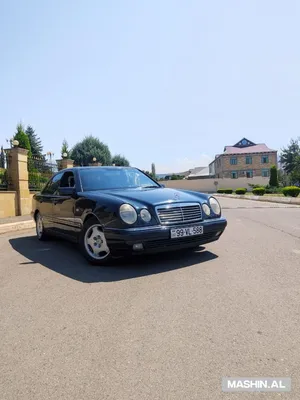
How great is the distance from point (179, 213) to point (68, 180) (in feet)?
7.77

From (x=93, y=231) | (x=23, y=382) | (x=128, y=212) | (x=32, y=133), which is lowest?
(x=23, y=382)

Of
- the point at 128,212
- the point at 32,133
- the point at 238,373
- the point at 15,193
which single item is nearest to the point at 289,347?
the point at 238,373

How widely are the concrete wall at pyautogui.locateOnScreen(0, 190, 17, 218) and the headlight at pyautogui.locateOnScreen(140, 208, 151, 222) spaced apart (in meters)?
8.32

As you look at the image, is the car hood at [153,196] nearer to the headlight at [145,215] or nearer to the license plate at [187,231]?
the headlight at [145,215]

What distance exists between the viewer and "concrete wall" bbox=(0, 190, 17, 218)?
1075 centimetres

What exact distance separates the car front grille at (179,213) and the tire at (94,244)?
0.86 m

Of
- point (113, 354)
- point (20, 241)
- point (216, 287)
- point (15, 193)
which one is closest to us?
point (113, 354)

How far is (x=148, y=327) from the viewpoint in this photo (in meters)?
2.46

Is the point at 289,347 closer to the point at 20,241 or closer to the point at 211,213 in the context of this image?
the point at 211,213

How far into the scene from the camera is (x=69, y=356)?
210 cm

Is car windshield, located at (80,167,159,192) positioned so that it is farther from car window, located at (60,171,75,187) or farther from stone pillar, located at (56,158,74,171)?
stone pillar, located at (56,158,74,171)

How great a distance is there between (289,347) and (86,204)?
320 centimetres

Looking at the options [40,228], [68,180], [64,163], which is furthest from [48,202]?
[64,163]

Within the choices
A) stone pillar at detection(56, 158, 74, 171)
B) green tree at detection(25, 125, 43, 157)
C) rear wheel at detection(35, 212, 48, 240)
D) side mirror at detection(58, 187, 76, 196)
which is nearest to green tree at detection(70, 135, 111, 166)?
green tree at detection(25, 125, 43, 157)
